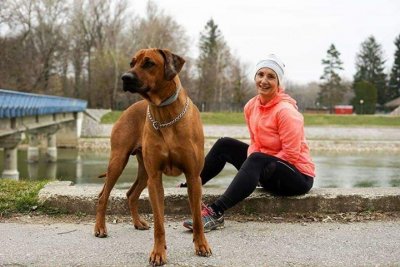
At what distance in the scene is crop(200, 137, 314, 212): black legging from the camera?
4.54 m

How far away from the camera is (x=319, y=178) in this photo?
19.9 m

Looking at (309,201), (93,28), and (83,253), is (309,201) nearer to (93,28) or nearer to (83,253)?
(83,253)

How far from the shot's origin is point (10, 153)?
2292 cm

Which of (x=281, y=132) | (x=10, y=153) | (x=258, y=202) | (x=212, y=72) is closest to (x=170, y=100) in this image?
(x=281, y=132)

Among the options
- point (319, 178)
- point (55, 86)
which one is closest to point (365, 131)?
point (319, 178)

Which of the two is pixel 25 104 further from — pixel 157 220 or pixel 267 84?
pixel 157 220

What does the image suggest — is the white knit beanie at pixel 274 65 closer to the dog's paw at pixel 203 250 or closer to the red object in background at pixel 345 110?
the dog's paw at pixel 203 250

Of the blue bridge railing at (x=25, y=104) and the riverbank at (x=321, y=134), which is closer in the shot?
the blue bridge railing at (x=25, y=104)

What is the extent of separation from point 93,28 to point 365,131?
32.1 metres

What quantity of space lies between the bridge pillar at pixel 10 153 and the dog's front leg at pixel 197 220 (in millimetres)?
20266

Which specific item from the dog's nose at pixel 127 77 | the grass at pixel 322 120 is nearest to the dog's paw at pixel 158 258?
the dog's nose at pixel 127 77

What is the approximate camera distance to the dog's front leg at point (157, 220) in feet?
11.5

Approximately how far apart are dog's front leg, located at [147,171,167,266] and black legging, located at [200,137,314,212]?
0.92 metres

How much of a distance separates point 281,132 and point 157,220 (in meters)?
1.67
